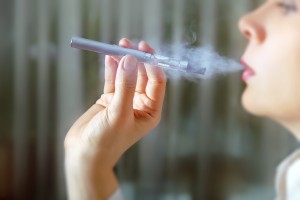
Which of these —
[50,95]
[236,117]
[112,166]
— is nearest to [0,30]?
[50,95]

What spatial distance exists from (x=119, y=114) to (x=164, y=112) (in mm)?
147

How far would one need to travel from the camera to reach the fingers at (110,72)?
0.53 m

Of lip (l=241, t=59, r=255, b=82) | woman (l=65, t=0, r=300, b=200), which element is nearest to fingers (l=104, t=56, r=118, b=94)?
woman (l=65, t=0, r=300, b=200)

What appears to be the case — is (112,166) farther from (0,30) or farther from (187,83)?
(0,30)

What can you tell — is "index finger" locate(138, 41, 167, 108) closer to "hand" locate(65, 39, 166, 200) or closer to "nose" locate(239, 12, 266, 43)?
"hand" locate(65, 39, 166, 200)

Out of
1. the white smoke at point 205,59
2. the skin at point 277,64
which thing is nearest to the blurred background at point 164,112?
the white smoke at point 205,59

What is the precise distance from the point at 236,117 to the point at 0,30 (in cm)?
39

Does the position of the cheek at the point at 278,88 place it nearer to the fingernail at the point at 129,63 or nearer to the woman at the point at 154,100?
the woman at the point at 154,100

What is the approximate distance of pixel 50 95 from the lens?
65cm

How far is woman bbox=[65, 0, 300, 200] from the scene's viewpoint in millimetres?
429

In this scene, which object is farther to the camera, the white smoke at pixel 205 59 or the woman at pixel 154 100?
the white smoke at pixel 205 59

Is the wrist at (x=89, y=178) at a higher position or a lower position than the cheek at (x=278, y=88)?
lower

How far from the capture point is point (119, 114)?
1.57 feet

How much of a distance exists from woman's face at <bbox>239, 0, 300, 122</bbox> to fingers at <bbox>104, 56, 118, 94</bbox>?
0.18 meters
